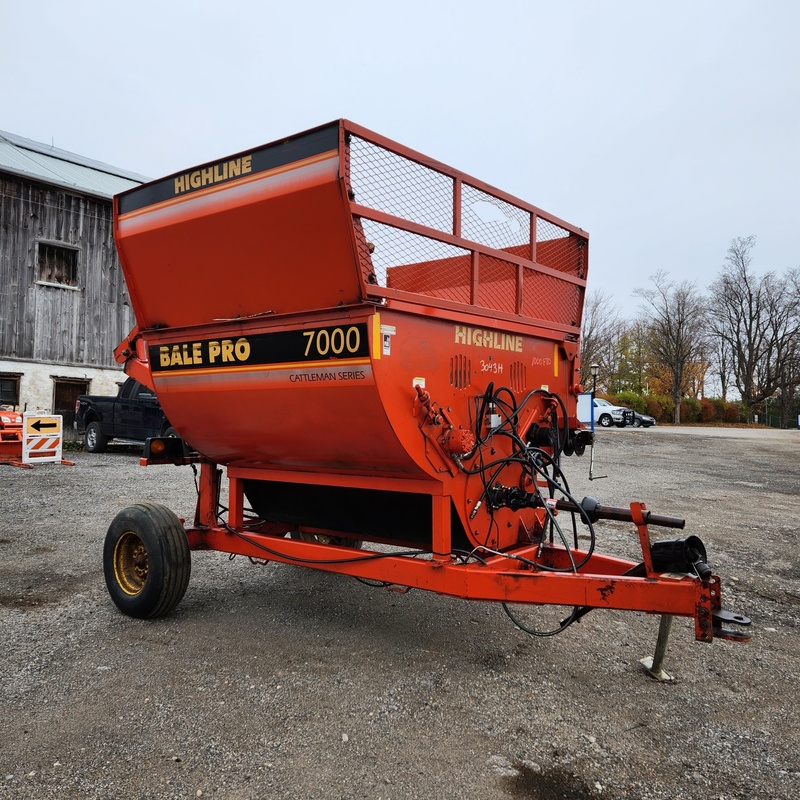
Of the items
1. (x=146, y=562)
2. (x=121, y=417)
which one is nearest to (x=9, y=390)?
(x=121, y=417)

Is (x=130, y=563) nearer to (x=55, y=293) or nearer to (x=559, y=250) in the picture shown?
(x=559, y=250)

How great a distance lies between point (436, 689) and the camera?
343 cm

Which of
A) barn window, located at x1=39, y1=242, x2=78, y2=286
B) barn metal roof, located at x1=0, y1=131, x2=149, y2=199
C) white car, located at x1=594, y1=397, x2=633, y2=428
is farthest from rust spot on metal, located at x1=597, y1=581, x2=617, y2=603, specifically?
white car, located at x1=594, y1=397, x2=633, y2=428

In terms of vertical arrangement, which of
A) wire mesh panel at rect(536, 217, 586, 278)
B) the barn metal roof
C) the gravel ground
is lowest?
the gravel ground

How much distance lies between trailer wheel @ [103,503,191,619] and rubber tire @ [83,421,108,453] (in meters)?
11.2

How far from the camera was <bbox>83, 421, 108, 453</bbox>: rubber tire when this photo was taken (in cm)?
1480

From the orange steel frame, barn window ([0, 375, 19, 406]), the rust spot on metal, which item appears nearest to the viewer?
the orange steel frame

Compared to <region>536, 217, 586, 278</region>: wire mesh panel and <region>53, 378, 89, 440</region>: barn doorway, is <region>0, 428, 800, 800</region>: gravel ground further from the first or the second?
<region>53, 378, 89, 440</region>: barn doorway

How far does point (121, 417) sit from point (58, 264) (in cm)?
544

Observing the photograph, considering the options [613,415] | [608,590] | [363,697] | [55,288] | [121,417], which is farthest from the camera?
[613,415]

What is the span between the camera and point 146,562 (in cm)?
446

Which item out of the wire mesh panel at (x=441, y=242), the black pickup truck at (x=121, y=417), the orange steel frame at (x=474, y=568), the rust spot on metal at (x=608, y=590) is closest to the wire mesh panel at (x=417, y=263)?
the wire mesh panel at (x=441, y=242)

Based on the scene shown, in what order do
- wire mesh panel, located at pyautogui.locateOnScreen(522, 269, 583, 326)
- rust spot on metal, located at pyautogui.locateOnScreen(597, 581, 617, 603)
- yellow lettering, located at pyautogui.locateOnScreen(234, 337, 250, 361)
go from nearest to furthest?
rust spot on metal, located at pyautogui.locateOnScreen(597, 581, 617, 603) < yellow lettering, located at pyautogui.locateOnScreen(234, 337, 250, 361) < wire mesh panel, located at pyautogui.locateOnScreen(522, 269, 583, 326)

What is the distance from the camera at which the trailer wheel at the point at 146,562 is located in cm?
424
